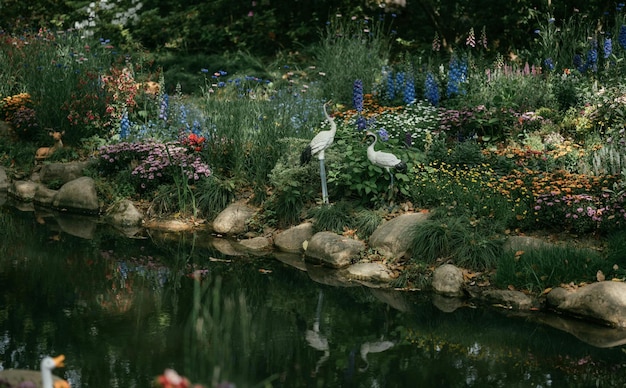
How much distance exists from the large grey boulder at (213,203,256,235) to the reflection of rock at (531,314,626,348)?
3776 mm

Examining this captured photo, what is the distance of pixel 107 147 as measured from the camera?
36.2 ft

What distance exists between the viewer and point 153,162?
10.5 metres

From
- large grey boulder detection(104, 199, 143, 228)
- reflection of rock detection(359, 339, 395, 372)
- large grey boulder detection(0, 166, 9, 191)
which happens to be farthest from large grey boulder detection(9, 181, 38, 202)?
reflection of rock detection(359, 339, 395, 372)

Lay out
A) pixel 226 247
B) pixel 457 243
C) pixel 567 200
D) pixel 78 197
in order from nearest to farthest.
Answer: pixel 567 200 → pixel 457 243 → pixel 226 247 → pixel 78 197

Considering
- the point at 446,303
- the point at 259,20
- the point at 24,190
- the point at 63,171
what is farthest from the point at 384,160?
the point at 259,20

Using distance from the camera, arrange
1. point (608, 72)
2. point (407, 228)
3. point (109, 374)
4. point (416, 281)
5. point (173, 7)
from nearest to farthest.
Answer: point (109, 374) → point (416, 281) → point (407, 228) → point (608, 72) → point (173, 7)

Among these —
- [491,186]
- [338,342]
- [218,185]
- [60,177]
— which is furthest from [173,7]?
[338,342]

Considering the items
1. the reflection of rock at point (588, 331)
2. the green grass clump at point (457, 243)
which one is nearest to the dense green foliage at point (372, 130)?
the green grass clump at point (457, 243)

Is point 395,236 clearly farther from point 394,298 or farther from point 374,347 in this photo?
point 374,347

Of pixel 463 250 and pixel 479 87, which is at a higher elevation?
pixel 479 87

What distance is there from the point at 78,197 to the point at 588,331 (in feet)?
21.5

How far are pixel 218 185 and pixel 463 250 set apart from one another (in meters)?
3.39

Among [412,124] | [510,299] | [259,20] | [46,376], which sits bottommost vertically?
[510,299]

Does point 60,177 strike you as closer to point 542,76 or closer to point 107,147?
point 107,147
